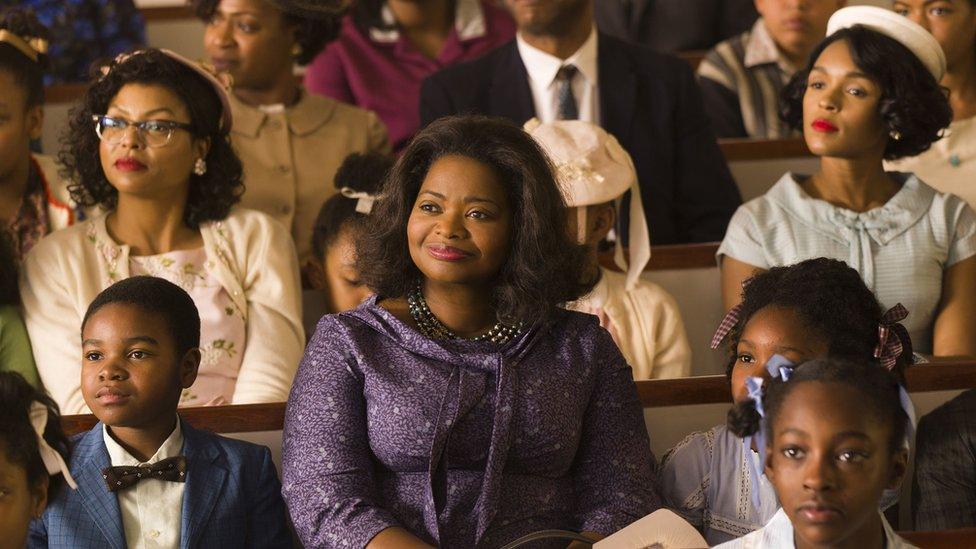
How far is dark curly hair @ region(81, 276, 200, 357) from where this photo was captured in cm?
218

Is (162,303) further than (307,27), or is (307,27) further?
(307,27)

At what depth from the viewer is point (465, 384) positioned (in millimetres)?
2080

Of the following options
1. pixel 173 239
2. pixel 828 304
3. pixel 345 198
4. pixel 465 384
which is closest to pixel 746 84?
pixel 345 198

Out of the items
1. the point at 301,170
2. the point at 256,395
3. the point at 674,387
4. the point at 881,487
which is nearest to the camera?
the point at 881,487

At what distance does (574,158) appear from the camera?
2.86 meters

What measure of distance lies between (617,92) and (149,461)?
1.67 m

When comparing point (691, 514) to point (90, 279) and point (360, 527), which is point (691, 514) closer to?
point (360, 527)

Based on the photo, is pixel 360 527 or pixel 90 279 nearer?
pixel 360 527

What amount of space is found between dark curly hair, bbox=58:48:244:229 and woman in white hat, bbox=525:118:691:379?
64 centimetres

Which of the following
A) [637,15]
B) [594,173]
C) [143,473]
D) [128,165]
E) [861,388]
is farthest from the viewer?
[637,15]

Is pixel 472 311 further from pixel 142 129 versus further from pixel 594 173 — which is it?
pixel 142 129

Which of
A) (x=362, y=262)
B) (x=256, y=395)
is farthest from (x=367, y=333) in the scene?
(x=256, y=395)

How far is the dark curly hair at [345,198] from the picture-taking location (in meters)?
2.98

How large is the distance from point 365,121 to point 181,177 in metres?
0.76
